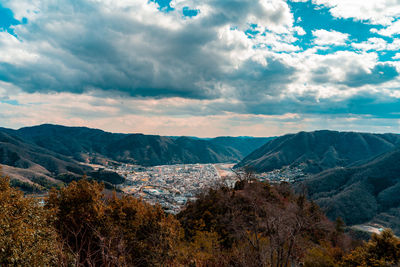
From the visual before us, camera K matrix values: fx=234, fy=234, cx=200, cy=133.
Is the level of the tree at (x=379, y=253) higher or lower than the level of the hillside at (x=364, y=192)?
higher

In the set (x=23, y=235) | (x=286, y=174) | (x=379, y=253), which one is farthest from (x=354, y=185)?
(x=23, y=235)

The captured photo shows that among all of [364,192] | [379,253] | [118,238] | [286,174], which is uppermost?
[118,238]

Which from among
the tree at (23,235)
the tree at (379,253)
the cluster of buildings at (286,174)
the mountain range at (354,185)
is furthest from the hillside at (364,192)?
the tree at (23,235)

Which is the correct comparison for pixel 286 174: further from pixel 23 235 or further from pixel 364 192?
pixel 23 235

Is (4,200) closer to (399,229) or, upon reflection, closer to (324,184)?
(399,229)

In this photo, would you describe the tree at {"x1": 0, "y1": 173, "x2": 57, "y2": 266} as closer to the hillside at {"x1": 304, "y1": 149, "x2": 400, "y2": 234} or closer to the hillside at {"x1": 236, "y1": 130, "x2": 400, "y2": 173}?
the hillside at {"x1": 304, "y1": 149, "x2": 400, "y2": 234}

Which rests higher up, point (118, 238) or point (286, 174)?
Result: point (118, 238)

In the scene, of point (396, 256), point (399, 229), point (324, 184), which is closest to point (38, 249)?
point (396, 256)

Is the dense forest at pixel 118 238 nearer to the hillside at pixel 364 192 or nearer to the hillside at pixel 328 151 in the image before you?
the hillside at pixel 364 192
